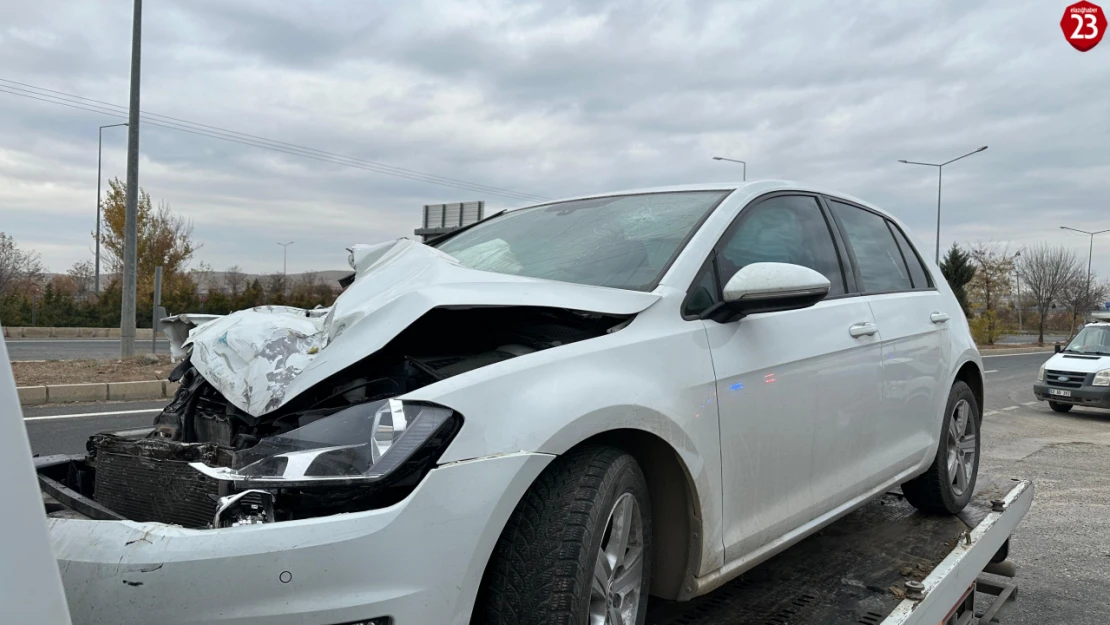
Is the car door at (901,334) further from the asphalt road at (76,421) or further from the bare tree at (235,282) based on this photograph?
the bare tree at (235,282)

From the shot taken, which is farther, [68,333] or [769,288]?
[68,333]

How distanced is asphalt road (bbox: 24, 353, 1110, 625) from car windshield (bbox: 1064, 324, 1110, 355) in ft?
3.64

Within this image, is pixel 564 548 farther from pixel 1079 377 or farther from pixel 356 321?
pixel 1079 377

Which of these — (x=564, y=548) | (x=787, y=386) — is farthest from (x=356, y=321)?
(x=787, y=386)

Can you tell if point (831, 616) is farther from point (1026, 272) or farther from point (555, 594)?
point (1026, 272)

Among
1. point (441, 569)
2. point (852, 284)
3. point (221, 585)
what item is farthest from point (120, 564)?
point (852, 284)

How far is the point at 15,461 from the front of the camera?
3.16ft

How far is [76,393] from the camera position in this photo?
33.7 ft

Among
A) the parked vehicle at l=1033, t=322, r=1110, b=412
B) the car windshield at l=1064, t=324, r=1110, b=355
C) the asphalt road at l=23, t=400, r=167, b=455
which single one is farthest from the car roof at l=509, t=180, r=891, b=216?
the car windshield at l=1064, t=324, r=1110, b=355

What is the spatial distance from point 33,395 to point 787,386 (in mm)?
10259

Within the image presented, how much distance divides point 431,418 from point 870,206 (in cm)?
296

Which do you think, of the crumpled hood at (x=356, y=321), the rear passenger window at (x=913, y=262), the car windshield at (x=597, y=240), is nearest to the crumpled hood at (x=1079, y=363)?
the rear passenger window at (x=913, y=262)

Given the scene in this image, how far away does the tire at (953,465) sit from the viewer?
3674 mm

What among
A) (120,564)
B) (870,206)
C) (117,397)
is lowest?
(117,397)
